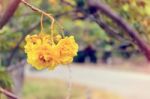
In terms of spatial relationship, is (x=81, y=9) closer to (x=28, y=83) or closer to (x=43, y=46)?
(x=43, y=46)

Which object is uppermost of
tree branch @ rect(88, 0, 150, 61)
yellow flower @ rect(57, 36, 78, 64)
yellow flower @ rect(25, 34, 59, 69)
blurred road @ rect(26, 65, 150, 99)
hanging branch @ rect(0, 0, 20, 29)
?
blurred road @ rect(26, 65, 150, 99)

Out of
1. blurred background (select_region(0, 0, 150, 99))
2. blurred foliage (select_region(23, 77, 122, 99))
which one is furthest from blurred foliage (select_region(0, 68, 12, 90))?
blurred foliage (select_region(23, 77, 122, 99))

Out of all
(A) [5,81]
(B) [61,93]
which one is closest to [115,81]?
(B) [61,93]

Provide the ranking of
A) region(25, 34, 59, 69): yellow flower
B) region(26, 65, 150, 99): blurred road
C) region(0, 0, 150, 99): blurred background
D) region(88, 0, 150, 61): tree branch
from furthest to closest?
region(26, 65, 150, 99): blurred road < region(0, 0, 150, 99): blurred background < region(88, 0, 150, 61): tree branch < region(25, 34, 59, 69): yellow flower

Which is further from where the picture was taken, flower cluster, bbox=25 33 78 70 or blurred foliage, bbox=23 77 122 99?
blurred foliage, bbox=23 77 122 99

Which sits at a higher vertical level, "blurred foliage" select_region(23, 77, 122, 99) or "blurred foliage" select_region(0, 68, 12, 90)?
"blurred foliage" select_region(23, 77, 122, 99)

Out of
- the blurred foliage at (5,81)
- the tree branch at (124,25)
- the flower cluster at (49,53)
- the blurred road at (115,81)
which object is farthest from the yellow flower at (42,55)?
the blurred road at (115,81)

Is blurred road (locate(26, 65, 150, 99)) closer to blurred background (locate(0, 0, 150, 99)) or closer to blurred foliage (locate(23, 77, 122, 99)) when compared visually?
blurred background (locate(0, 0, 150, 99))

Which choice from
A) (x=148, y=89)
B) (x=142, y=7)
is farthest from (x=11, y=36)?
(x=148, y=89)

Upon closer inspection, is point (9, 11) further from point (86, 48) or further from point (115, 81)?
point (115, 81)
